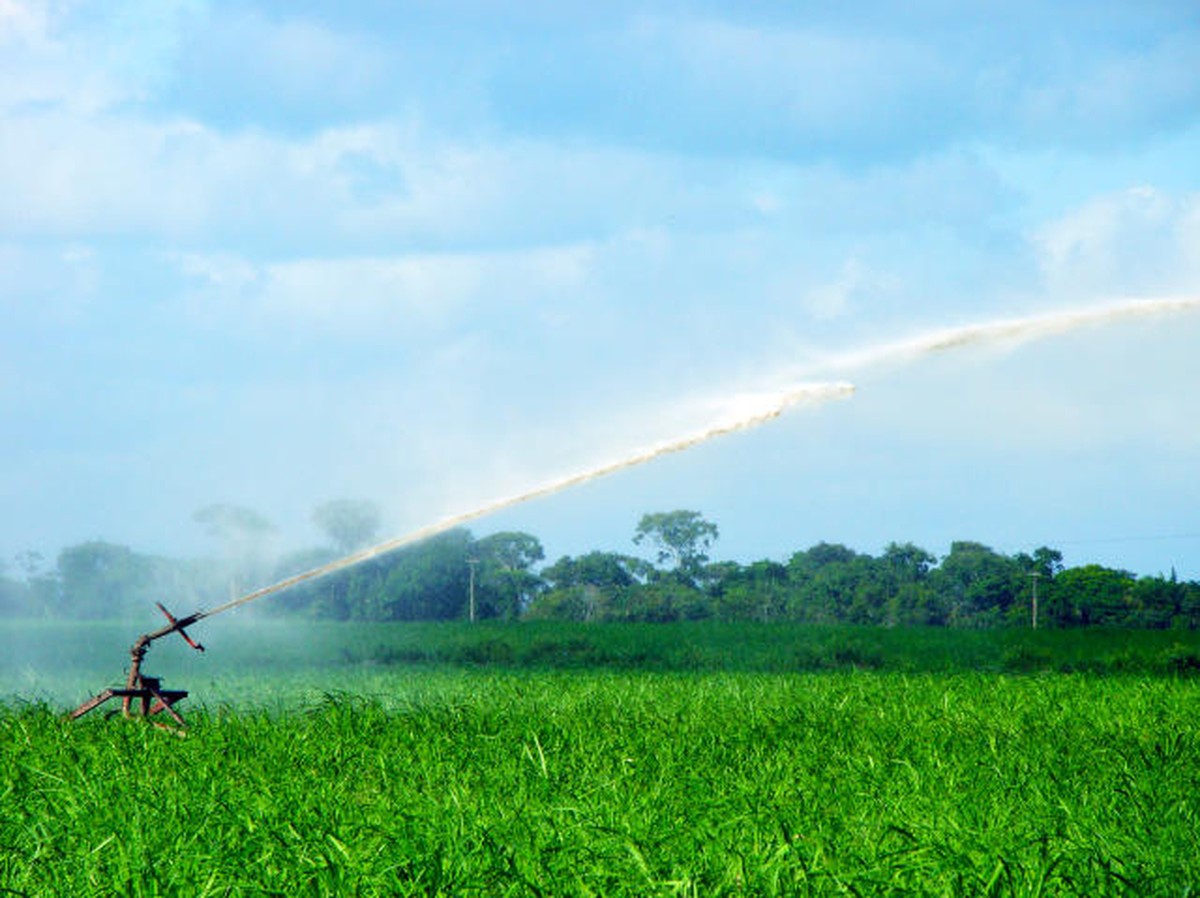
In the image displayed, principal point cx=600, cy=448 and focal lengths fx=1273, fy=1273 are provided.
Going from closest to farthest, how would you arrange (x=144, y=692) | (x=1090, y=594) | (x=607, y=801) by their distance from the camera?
(x=607, y=801)
(x=144, y=692)
(x=1090, y=594)

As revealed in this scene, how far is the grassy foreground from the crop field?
25mm

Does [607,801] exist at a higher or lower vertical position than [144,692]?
lower

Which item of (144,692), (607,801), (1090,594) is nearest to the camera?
(607,801)

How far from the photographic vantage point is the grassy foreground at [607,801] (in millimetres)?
5371

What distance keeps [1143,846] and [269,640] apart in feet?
102

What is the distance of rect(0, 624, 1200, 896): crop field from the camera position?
17.7 feet

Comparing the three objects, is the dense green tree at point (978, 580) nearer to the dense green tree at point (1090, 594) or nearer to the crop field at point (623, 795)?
the dense green tree at point (1090, 594)

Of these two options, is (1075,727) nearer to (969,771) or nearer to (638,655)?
(969,771)

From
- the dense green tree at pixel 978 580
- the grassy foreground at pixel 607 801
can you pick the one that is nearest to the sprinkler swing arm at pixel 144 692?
the grassy foreground at pixel 607 801

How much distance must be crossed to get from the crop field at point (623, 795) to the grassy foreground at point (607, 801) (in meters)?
0.02

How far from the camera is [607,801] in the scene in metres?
7.12

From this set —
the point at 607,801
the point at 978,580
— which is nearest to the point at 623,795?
the point at 607,801

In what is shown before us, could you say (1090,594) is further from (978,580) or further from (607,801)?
(607,801)

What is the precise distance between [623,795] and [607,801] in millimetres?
123
